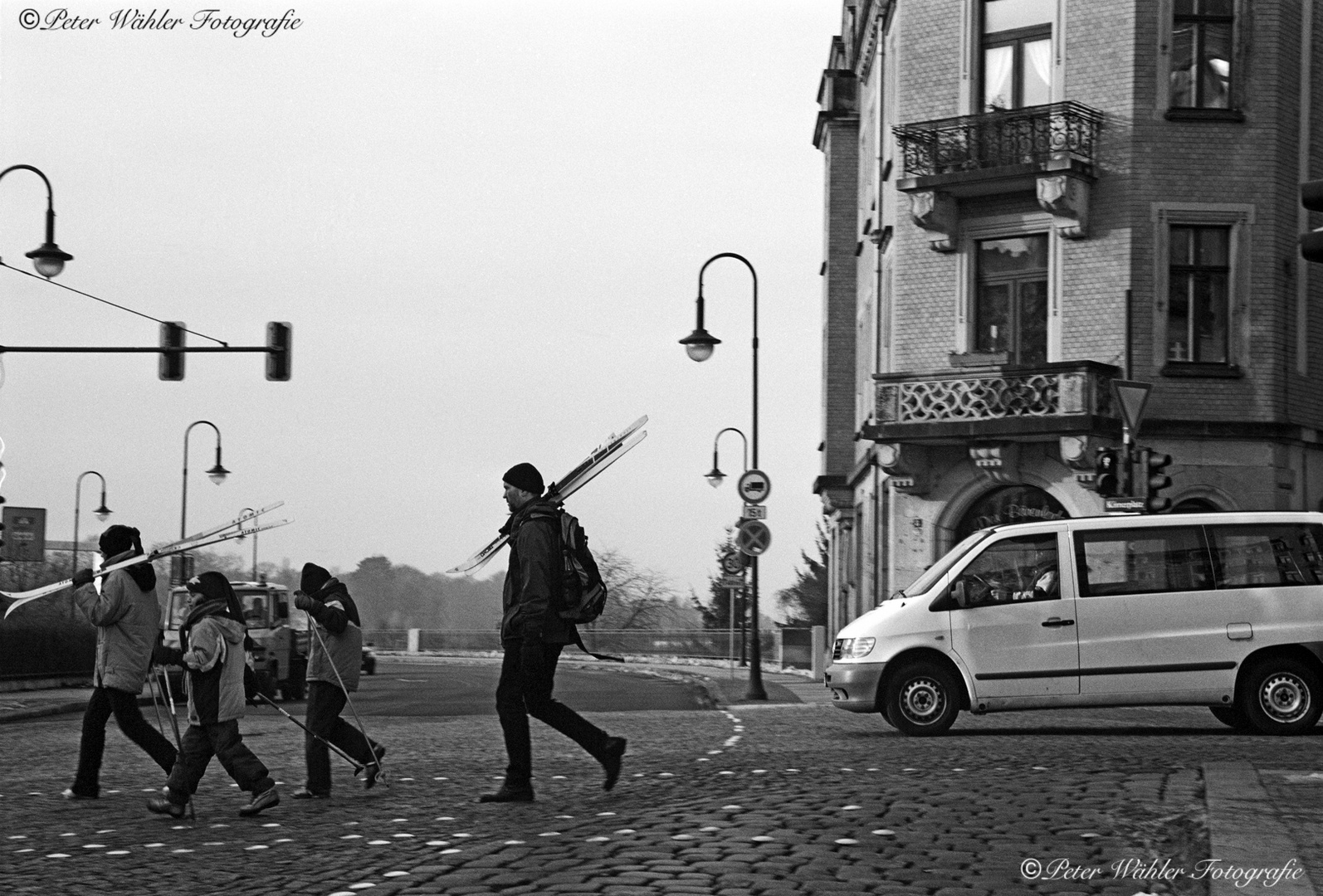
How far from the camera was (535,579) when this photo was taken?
10.6 metres

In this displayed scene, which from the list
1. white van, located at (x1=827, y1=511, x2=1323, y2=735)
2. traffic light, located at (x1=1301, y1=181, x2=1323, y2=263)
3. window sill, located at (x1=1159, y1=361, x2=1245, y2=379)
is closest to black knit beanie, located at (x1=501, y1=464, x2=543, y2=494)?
traffic light, located at (x1=1301, y1=181, x2=1323, y2=263)

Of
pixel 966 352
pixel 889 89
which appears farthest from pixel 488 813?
pixel 889 89

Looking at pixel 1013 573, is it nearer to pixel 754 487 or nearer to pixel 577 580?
pixel 577 580

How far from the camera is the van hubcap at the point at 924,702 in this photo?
56.5ft

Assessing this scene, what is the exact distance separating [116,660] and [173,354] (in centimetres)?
1777

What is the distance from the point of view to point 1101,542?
17.2m

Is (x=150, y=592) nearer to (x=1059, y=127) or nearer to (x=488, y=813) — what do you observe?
(x=488, y=813)

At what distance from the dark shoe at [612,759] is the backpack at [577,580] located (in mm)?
605

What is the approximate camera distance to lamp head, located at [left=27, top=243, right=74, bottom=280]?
2933cm

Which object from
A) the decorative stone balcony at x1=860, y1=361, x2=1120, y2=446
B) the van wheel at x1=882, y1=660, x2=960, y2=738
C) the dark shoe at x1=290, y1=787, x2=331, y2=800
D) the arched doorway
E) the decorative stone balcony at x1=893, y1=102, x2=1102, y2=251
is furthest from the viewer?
the arched doorway

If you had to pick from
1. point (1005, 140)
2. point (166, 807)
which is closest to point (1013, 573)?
point (166, 807)

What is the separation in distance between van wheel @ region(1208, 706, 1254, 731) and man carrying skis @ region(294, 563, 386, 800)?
27.9ft

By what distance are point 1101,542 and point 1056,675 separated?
1302 millimetres

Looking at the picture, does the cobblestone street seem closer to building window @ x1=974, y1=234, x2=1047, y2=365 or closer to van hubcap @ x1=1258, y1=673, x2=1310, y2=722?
van hubcap @ x1=1258, y1=673, x2=1310, y2=722
